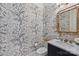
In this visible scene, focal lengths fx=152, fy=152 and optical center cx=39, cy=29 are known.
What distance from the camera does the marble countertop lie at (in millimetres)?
1479

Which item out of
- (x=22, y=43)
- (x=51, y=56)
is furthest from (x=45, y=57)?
(x=22, y=43)

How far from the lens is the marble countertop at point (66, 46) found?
148cm

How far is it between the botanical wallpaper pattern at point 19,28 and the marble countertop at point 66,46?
0.16 m

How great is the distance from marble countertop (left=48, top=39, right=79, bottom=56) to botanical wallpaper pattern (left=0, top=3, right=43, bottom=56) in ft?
0.51

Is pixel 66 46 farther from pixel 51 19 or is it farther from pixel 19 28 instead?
pixel 19 28

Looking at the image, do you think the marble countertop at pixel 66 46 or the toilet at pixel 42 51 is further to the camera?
the toilet at pixel 42 51

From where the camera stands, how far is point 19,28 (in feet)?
5.24

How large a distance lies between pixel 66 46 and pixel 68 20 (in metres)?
0.26

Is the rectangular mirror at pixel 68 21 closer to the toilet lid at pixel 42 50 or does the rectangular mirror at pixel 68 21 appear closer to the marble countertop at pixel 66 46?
the marble countertop at pixel 66 46

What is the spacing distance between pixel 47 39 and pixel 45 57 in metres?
0.19

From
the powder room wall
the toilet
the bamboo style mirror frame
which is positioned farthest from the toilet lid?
the bamboo style mirror frame

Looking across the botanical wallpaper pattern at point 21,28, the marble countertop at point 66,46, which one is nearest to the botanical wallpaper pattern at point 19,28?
the botanical wallpaper pattern at point 21,28

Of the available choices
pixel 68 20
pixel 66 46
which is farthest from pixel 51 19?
pixel 66 46

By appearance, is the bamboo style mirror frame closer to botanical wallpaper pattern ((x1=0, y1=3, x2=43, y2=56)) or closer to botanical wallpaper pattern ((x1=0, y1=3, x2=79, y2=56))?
botanical wallpaper pattern ((x1=0, y1=3, x2=79, y2=56))
